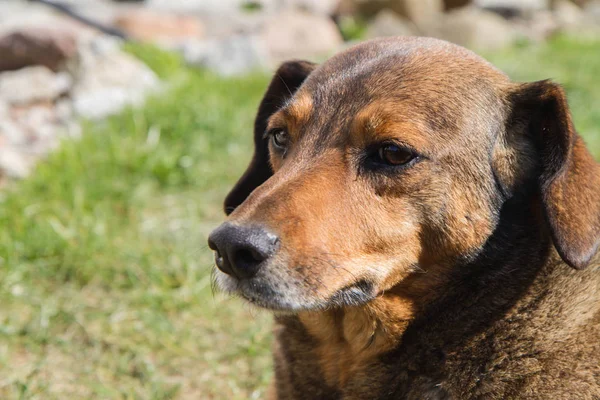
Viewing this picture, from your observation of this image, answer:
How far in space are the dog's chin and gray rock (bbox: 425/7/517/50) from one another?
458 inches

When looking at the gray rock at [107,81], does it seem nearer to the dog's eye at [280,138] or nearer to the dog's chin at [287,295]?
the dog's eye at [280,138]

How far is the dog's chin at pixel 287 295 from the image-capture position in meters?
2.60

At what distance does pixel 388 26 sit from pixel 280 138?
11.0 m

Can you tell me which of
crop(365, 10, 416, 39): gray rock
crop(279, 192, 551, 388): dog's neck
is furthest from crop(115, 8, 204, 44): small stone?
crop(279, 192, 551, 388): dog's neck

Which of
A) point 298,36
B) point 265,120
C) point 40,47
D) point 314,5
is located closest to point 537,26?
point 314,5

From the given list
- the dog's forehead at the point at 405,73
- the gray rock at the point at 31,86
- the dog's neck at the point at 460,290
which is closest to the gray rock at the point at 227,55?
the gray rock at the point at 31,86

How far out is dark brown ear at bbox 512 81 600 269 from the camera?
2.67 metres

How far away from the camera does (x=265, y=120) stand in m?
3.78

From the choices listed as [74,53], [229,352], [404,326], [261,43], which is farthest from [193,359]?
[261,43]

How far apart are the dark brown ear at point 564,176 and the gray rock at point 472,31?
11.1 meters

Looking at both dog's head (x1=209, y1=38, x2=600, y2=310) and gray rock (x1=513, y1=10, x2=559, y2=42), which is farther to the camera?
gray rock (x1=513, y1=10, x2=559, y2=42)

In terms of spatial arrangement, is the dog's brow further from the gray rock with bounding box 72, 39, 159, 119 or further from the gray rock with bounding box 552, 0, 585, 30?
the gray rock with bounding box 552, 0, 585, 30

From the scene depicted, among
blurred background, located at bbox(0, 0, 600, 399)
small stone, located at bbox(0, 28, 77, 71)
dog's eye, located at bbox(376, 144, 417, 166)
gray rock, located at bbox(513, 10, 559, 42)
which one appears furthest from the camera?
gray rock, located at bbox(513, 10, 559, 42)

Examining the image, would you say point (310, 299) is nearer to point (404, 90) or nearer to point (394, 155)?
point (394, 155)
